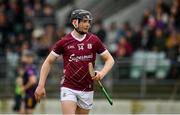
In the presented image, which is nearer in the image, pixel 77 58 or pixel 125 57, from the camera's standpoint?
pixel 77 58

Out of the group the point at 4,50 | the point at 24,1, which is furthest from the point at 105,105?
the point at 24,1

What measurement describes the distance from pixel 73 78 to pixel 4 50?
11.5 m

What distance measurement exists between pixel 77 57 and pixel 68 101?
2.27 feet

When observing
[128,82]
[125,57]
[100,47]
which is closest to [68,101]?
[100,47]

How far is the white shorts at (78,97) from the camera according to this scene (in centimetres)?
1264

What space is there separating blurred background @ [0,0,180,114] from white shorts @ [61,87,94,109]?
883 cm

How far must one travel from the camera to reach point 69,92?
12680 millimetres

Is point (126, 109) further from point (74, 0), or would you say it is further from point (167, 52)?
point (74, 0)

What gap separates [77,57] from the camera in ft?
41.5

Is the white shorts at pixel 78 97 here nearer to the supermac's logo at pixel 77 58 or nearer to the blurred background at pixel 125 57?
the supermac's logo at pixel 77 58

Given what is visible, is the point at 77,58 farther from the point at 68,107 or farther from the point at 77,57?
the point at 68,107

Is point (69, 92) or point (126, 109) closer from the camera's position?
point (69, 92)

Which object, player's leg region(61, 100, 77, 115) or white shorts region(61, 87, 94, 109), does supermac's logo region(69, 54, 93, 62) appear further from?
player's leg region(61, 100, 77, 115)

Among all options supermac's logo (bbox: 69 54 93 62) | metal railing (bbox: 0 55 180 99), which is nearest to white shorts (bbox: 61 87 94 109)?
supermac's logo (bbox: 69 54 93 62)
